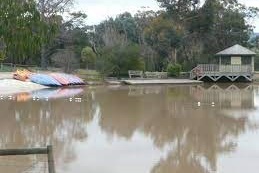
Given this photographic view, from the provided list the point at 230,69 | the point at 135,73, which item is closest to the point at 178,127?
the point at 135,73

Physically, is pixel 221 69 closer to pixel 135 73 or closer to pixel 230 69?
pixel 230 69

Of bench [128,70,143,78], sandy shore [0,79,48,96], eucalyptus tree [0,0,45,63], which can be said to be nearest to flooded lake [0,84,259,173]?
eucalyptus tree [0,0,45,63]

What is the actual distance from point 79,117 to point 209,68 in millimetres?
28118

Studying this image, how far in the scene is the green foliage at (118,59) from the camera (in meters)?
46.6

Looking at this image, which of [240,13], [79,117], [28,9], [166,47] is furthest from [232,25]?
[28,9]

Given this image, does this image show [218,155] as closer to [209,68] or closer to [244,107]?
[244,107]

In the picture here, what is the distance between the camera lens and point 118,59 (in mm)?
47000

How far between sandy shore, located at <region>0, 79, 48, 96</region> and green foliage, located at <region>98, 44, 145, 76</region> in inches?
346

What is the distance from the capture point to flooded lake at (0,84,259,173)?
11828 millimetres

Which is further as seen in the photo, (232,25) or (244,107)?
(232,25)

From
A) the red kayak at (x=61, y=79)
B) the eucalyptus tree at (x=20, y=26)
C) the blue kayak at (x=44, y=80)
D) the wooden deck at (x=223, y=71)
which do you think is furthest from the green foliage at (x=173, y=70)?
the eucalyptus tree at (x=20, y=26)

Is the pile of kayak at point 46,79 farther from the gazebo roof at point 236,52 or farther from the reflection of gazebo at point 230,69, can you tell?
the gazebo roof at point 236,52

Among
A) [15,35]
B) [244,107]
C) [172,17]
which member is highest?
[172,17]

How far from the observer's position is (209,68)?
47969mm
